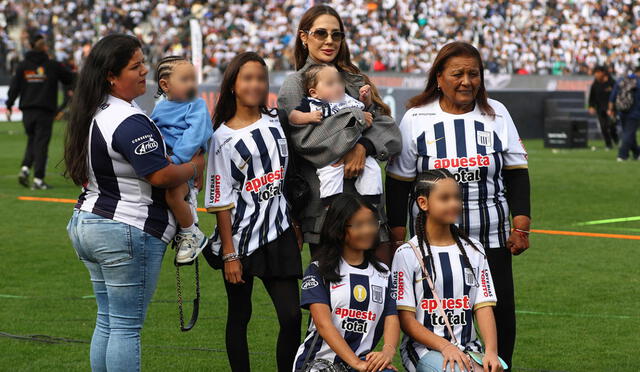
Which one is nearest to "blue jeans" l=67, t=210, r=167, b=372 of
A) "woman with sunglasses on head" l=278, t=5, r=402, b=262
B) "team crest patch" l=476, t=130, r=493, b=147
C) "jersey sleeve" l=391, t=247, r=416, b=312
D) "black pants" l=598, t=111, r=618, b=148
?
"woman with sunglasses on head" l=278, t=5, r=402, b=262

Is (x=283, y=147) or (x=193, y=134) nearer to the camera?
(x=193, y=134)

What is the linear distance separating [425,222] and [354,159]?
0.45 meters

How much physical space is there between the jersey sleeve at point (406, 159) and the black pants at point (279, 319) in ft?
2.39

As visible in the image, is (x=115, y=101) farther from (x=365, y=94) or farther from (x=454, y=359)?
(x=454, y=359)

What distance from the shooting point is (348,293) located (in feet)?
15.7

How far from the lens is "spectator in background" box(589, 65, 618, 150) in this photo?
23.4 m

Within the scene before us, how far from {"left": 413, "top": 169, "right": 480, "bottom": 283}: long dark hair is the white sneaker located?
1038 millimetres

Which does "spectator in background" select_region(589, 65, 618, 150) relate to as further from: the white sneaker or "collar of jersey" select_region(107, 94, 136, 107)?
"collar of jersey" select_region(107, 94, 136, 107)

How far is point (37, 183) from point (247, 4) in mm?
27883

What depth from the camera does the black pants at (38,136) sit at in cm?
1442

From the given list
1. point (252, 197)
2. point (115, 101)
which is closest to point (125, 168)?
point (115, 101)

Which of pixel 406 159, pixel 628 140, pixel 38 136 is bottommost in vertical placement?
pixel 628 140

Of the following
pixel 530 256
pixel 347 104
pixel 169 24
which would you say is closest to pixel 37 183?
pixel 530 256

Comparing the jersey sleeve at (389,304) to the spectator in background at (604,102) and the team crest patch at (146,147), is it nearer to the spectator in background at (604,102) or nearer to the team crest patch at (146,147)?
the team crest patch at (146,147)
